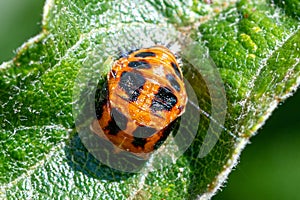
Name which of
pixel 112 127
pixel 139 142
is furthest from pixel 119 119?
pixel 139 142

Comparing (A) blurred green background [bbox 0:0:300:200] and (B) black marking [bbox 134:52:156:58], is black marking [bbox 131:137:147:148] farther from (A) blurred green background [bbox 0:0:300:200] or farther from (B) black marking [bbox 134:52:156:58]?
(A) blurred green background [bbox 0:0:300:200]

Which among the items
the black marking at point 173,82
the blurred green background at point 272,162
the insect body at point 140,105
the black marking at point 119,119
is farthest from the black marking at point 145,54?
the blurred green background at point 272,162

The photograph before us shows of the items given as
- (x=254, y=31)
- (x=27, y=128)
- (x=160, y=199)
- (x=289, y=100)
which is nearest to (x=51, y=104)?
(x=27, y=128)

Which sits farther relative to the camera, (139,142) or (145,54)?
(145,54)

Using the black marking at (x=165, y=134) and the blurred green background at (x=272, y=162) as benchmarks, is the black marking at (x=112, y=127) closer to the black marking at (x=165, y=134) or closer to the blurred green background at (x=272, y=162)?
the black marking at (x=165, y=134)

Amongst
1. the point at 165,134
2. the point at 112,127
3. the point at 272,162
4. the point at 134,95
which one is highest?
the point at 134,95

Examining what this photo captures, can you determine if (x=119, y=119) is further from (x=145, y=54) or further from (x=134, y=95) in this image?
(x=145, y=54)

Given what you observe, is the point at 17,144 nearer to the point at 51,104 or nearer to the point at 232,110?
the point at 51,104

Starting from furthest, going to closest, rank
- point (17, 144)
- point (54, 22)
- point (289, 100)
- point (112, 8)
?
point (289, 100) → point (112, 8) → point (17, 144) → point (54, 22)
